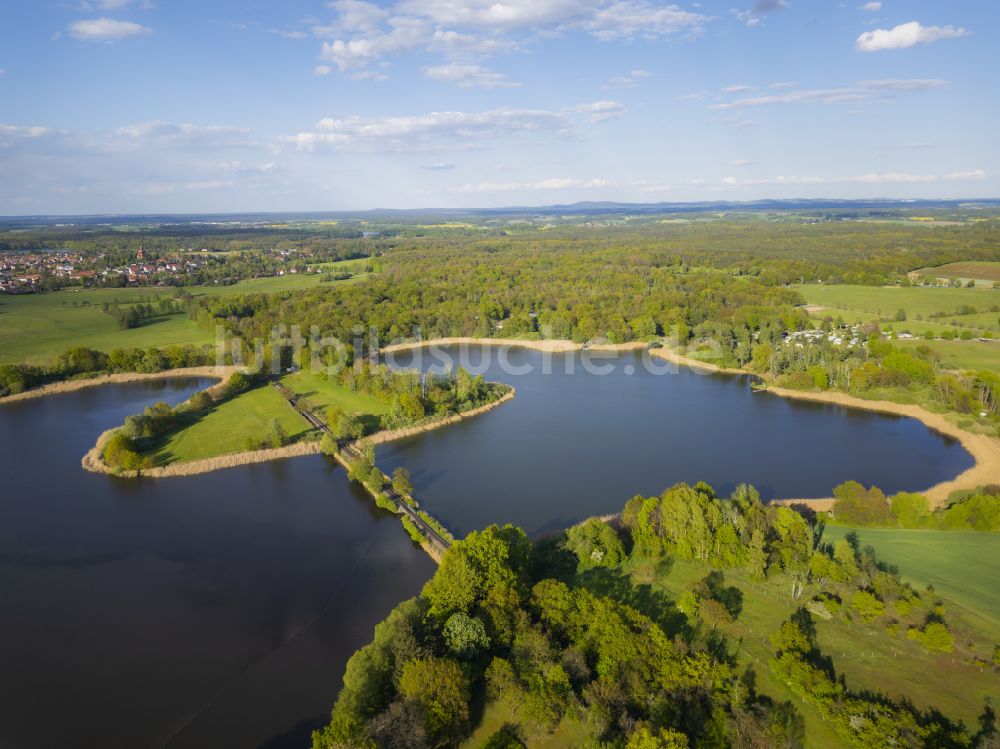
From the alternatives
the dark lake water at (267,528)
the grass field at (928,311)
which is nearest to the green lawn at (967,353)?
the grass field at (928,311)

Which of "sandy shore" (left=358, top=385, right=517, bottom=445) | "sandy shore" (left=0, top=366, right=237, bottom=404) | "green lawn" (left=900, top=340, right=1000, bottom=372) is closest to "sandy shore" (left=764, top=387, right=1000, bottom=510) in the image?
"green lawn" (left=900, top=340, right=1000, bottom=372)

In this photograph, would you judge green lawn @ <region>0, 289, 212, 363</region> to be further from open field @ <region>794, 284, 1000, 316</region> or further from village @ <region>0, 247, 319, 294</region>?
open field @ <region>794, 284, 1000, 316</region>

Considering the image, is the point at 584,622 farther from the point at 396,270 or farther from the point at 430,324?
the point at 396,270

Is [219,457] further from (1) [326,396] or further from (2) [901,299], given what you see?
(2) [901,299]

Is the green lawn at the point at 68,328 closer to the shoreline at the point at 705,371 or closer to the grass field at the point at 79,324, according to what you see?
the grass field at the point at 79,324

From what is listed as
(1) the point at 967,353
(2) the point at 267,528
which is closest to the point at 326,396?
(2) the point at 267,528

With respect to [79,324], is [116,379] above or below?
below

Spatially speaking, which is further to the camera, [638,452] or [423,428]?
[423,428]

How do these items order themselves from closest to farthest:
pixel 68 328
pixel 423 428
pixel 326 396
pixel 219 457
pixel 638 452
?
pixel 219 457, pixel 638 452, pixel 423 428, pixel 326 396, pixel 68 328
